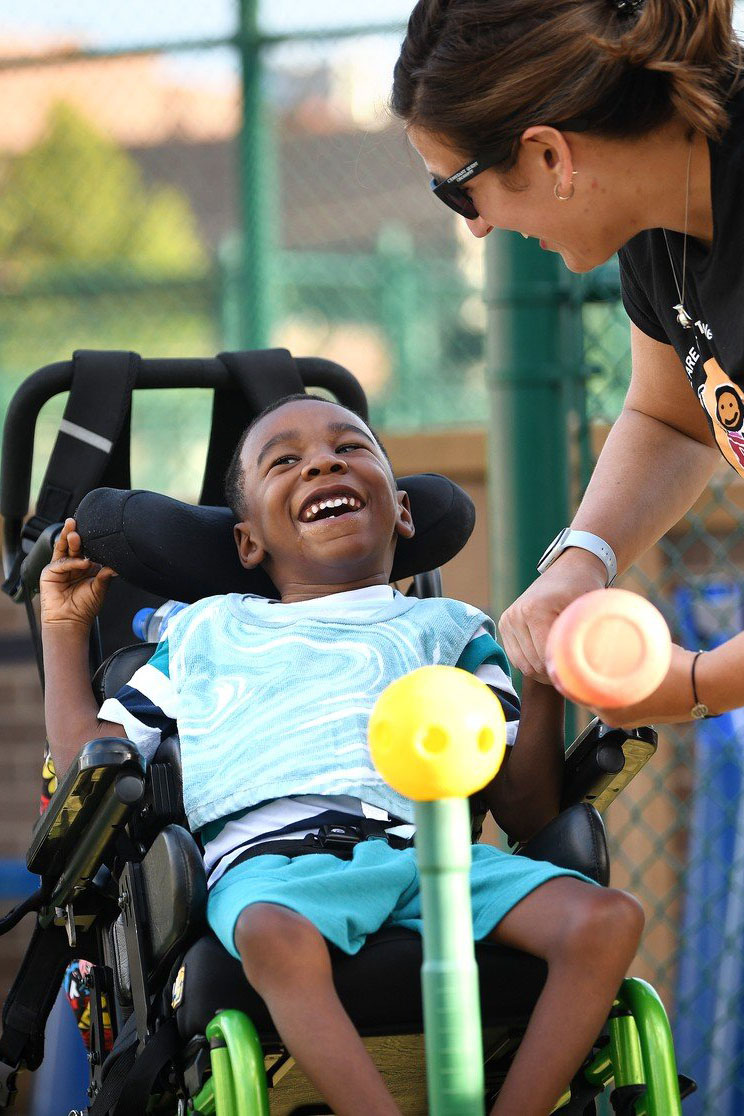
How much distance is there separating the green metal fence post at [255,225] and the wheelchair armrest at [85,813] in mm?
2670

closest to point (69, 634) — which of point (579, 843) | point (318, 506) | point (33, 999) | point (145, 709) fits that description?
point (145, 709)

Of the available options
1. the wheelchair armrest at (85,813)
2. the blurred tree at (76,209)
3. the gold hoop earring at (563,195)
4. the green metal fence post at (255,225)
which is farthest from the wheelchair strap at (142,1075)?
the blurred tree at (76,209)

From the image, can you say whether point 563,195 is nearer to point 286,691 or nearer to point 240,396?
point 286,691

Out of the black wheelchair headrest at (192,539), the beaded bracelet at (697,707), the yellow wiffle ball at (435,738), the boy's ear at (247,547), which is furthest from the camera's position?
the boy's ear at (247,547)

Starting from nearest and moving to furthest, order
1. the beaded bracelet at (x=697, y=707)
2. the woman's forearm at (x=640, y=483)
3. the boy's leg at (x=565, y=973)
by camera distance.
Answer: the beaded bracelet at (x=697, y=707)
the boy's leg at (x=565, y=973)
the woman's forearm at (x=640, y=483)

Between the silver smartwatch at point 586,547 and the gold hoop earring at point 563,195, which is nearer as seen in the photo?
the gold hoop earring at point 563,195

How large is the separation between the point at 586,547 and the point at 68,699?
796 mm

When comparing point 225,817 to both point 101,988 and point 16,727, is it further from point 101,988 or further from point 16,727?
point 16,727

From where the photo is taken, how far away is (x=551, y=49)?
171 cm

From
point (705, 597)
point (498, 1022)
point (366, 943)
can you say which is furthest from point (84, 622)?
point (705, 597)

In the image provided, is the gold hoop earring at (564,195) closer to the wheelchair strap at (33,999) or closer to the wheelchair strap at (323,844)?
the wheelchair strap at (323,844)

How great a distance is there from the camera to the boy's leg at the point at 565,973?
5.52 feet

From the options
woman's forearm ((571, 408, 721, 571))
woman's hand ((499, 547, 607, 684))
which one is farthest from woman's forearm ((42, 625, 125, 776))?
woman's forearm ((571, 408, 721, 571))

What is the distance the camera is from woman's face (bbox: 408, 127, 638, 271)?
1.75m
